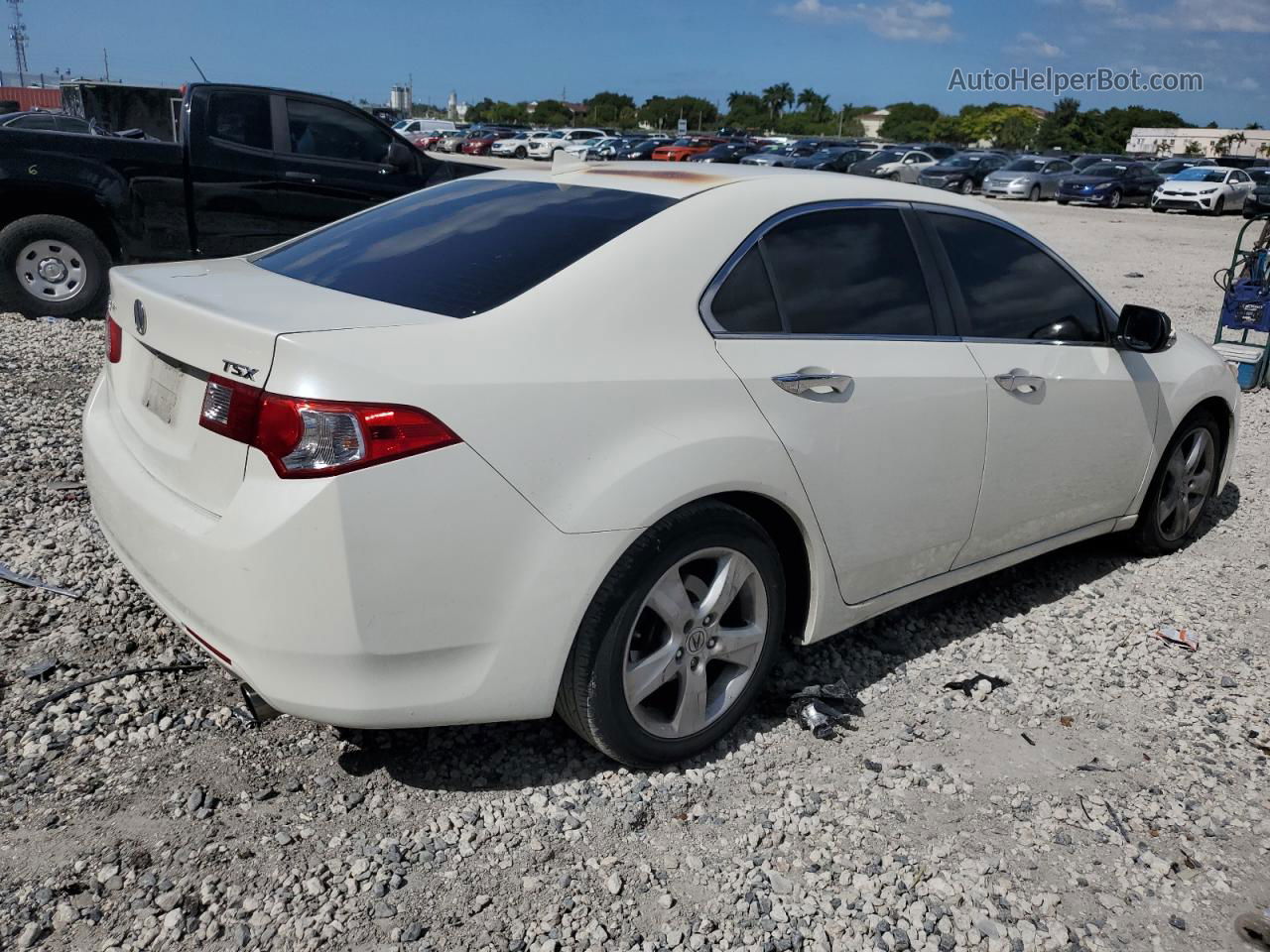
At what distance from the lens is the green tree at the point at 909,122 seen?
104800 millimetres

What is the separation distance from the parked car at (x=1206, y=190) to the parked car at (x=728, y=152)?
15.6 m

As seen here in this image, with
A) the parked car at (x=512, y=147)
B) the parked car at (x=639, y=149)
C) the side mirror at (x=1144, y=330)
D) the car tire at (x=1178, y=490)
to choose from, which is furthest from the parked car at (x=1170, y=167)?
the side mirror at (x=1144, y=330)

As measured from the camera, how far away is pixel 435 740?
3.19 m

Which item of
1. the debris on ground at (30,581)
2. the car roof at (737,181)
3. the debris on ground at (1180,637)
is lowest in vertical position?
the debris on ground at (1180,637)

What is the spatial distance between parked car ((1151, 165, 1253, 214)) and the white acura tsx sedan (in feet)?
103

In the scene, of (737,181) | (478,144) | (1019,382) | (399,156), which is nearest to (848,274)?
(737,181)

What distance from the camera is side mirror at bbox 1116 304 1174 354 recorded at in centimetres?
411

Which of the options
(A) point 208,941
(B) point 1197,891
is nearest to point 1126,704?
(B) point 1197,891

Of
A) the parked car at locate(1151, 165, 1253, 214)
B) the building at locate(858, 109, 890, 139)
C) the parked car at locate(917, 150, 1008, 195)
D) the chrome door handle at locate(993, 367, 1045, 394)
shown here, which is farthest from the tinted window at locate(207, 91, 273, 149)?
the building at locate(858, 109, 890, 139)

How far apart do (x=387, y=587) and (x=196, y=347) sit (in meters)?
0.79

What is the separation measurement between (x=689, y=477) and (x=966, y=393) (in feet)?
4.14

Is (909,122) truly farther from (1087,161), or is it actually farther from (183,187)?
(183,187)

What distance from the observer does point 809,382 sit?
3064 mm

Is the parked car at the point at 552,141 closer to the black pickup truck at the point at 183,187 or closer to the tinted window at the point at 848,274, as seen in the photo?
the black pickup truck at the point at 183,187
